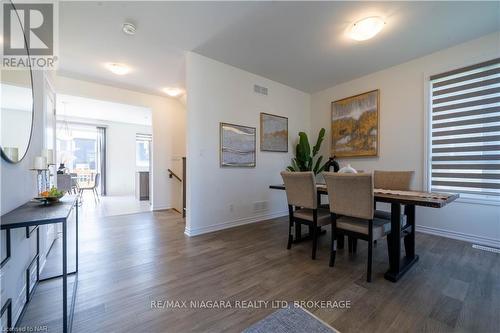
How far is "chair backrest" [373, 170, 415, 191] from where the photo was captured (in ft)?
8.27

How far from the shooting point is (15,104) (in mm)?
1434

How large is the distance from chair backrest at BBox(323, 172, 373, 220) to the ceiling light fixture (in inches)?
112

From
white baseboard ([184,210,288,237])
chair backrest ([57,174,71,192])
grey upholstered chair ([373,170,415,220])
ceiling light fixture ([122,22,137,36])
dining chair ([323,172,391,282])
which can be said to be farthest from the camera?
chair backrest ([57,174,71,192])

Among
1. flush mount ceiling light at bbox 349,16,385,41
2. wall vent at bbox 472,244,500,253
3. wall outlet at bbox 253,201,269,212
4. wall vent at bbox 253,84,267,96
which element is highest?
flush mount ceiling light at bbox 349,16,385,41

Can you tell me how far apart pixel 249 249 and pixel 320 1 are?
115 inches

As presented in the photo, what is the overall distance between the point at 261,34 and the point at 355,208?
2439mm

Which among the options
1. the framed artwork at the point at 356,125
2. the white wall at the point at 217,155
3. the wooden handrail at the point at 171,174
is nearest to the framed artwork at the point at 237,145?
the white wall at the point at 217,155

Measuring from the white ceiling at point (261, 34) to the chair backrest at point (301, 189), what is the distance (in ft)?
6.11

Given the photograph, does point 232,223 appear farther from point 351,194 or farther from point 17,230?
point 17,230

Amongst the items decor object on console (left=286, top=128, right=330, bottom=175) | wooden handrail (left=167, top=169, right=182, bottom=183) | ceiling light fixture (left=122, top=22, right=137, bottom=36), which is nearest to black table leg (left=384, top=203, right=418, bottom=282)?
decor object on console (left=286, top=128, right=330, bottom=175)

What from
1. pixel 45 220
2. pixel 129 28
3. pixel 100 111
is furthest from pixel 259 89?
pixel 100 111

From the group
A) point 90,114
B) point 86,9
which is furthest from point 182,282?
point 90,114

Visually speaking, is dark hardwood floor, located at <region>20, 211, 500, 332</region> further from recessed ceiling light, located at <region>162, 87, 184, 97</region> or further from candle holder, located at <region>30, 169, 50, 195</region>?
recessed ceiling light, located at <region>162, 87, 184, 97</region>

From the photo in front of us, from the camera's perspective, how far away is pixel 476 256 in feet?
7.54
